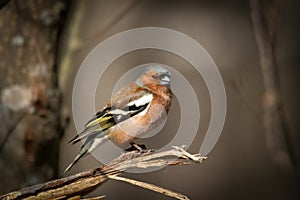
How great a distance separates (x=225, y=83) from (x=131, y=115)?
9.98ft

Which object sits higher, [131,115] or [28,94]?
[28,94]

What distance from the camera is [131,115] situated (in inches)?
71.0

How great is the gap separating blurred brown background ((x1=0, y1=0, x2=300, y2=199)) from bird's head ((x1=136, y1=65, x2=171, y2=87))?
2.68m

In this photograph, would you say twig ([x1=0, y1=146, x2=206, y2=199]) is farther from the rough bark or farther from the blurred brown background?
the blurred brown background

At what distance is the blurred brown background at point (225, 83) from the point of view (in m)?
4.74

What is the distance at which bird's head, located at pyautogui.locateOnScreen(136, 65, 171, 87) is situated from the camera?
176cm

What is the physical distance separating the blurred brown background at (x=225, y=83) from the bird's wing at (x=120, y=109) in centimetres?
262

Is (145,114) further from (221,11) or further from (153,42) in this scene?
(221,11)

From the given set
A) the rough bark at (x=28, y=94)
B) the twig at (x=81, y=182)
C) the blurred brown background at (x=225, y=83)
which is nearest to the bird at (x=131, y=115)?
the twig at (x=81, y=182)

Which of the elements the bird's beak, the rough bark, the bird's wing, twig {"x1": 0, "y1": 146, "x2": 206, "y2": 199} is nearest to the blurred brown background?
the rough bark

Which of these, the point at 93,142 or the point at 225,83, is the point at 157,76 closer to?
the point at 93,142

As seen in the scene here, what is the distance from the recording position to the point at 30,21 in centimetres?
247

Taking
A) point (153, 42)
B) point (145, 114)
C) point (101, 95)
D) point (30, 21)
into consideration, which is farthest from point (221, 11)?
point (145, 114)

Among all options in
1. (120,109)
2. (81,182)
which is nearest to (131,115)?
(120,109)
